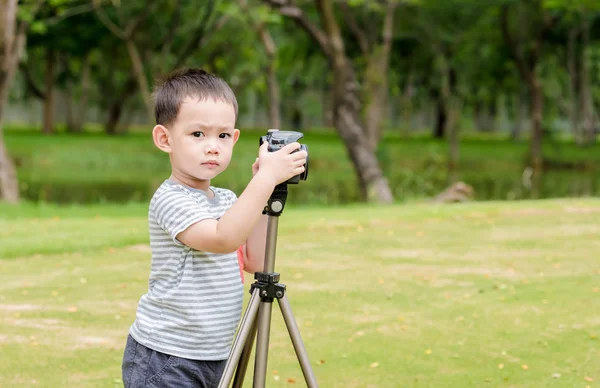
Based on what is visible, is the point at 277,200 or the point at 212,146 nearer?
the point at 277,200

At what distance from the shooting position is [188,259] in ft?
10.6

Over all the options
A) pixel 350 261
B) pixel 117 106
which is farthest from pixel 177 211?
pixel 117 106

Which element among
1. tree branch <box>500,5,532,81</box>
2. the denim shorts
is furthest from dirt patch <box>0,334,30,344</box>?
tree branch <box>500,5,532,81</box>

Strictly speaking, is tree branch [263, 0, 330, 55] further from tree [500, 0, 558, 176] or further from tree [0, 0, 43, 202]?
tree [500, 0, 558, 176]

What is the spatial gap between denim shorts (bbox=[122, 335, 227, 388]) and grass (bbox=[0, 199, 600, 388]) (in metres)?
2.06

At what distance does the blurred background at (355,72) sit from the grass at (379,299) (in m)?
11.9

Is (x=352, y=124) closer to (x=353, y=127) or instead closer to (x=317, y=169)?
(x=353, y=127)

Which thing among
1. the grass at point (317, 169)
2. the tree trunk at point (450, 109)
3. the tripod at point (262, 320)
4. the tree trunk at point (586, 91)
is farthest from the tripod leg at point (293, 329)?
the tree trunk at point (586, 91)

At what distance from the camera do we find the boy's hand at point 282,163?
9.81 feet

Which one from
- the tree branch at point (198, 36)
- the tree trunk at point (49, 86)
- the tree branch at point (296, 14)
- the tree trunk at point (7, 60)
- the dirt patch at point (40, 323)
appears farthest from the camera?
the tree trunk at point (49, 86)

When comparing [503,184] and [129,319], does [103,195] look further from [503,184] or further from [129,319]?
[129,319]

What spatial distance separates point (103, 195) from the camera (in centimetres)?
2478

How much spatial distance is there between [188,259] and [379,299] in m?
4.50

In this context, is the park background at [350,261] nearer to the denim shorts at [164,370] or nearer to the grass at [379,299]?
the grass at [379,299]
